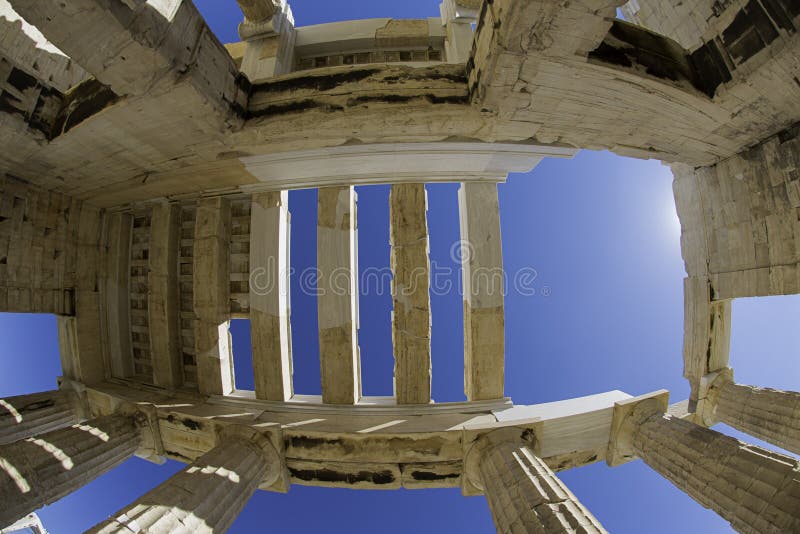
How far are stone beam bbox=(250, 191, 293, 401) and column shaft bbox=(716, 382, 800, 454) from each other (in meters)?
8.76

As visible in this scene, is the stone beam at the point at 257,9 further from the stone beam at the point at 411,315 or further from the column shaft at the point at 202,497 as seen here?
the column shaft at the point at 202,497

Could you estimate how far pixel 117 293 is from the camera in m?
7.59

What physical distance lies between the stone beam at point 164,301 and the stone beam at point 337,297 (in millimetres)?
3584

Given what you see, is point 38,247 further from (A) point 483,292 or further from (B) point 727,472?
(B) point 727,472

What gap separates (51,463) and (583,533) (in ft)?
23.7

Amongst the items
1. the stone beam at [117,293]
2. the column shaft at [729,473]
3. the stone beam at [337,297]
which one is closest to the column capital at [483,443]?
the column shaft at [729,473]

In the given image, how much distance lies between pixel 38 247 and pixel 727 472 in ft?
39.2

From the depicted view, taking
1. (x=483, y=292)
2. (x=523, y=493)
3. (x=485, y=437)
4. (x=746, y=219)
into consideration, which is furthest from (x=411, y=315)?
(x=746, y=219)

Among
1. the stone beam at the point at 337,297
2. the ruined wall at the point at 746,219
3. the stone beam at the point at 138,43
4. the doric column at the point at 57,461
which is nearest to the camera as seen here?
the stone beam at the point at 138,43

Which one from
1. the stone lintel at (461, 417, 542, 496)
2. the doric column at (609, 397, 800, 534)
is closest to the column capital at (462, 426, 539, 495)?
the stone lintel at (461, 417, 542, 496)

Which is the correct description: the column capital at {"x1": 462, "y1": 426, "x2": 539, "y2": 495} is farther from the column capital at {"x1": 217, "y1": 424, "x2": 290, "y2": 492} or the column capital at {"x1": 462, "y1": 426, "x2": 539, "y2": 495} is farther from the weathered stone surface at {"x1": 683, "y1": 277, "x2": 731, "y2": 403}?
the weathered stone surface at {"x1": 683, "y1": 277, "x2": 731, "y2": 403}

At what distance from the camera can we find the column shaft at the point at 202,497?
3.62 m

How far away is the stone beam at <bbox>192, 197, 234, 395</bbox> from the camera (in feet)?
22.4

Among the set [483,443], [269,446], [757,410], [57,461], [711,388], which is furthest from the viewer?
[711,388]
